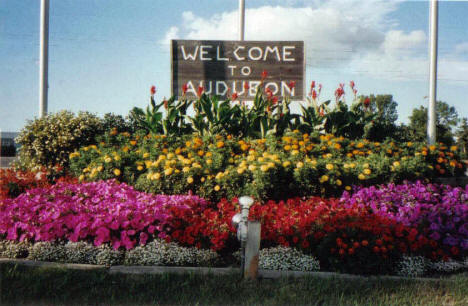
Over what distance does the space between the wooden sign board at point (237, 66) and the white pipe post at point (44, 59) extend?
2720 mm

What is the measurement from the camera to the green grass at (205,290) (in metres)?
3.05

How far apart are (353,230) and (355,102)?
4303mm

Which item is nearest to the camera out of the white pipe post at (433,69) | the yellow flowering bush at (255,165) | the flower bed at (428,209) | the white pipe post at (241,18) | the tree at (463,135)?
the flower bed at (428,209)

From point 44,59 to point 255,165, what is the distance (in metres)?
5.65

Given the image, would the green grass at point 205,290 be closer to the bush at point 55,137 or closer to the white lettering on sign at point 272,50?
the bush at point 55,137

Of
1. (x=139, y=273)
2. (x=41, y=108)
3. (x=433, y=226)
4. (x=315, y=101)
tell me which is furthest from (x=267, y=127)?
(x=41, y=108)

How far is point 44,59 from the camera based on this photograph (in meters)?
8.20

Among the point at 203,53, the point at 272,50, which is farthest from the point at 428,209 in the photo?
the point at 203,53

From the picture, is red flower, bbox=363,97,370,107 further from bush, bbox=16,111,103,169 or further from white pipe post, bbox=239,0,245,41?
bush, bbox=16,111,103,169

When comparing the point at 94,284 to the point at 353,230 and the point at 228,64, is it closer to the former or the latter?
the point at 353,230

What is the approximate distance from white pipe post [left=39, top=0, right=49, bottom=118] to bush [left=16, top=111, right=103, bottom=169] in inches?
35.0

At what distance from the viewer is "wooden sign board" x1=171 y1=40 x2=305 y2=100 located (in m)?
7.72

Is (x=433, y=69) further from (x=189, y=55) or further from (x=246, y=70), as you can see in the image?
(x=189, y=55)

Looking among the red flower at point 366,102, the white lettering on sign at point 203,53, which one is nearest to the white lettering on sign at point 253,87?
the white lettering on sign at point 203,53
